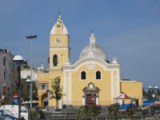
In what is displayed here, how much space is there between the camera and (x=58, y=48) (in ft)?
234

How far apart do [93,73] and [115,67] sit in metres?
3.49

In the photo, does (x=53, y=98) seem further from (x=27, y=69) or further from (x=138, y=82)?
(x=27, y=69)

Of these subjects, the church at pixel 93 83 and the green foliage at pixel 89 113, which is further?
the church at pixel 93 83

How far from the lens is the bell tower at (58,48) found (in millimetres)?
71062

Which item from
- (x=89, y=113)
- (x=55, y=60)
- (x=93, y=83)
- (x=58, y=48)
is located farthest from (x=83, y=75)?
(x=89, y=113)

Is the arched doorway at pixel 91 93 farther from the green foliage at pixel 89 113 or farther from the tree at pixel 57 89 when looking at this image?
the green foliage at pixel 89 113

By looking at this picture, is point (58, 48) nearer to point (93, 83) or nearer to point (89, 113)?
point (93, 83)

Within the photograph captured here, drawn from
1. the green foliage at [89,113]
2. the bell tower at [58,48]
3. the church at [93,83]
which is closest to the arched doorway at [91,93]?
the church at [93,83]

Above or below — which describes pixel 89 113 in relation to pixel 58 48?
below

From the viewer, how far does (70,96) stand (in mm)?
67188

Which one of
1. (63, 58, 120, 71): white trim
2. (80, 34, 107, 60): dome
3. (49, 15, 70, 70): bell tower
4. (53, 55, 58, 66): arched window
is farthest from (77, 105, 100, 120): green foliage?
(53, 55, 58, 66): arched window

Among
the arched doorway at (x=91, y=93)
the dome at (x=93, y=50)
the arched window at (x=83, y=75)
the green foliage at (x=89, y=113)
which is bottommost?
the green foliage at (x=89, y=113)

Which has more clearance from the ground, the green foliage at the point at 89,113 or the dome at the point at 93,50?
the dome at the point at 93,50

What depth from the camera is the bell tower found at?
71062 mm
